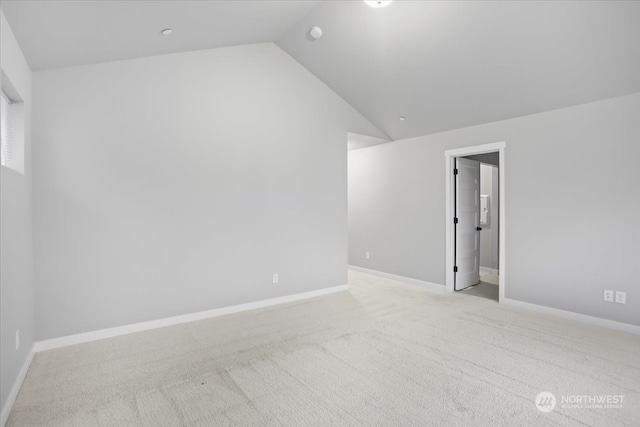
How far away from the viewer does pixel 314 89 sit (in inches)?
190

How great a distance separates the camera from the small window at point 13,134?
2.65m

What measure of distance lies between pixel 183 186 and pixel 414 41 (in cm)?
290

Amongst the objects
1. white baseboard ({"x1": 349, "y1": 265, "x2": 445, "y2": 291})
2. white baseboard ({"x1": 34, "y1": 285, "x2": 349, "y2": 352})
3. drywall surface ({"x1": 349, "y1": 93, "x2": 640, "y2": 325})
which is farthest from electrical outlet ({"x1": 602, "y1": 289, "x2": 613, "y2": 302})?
white baseboard ({"x1": 34, "y1": 285, "x2": 349, "y2": 352})

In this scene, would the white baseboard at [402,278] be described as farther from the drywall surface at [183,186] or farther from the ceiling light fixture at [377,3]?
the ceiling light fixture at [377,3]

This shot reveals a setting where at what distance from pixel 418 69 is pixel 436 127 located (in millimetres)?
1251

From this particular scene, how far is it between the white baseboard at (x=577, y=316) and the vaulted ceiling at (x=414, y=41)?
229 centimetres

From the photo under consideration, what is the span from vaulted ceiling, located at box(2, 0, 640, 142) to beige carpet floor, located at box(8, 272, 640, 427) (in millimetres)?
2515

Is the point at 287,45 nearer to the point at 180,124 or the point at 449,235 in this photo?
the point at 180,124

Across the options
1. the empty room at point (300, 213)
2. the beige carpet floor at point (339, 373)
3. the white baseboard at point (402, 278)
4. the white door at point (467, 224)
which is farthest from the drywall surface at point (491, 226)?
the beige carpet floor at point (339, 373)

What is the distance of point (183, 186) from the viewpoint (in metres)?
3.78

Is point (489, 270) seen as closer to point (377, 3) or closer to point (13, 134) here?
point (377, 3)

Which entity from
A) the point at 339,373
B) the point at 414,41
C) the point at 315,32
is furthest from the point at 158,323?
the point at 414,41

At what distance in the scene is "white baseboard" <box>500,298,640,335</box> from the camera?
11.2 feet

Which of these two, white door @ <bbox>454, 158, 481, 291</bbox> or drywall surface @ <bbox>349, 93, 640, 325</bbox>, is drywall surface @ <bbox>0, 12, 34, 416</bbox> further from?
Answer: white door @ <bbox>454, 158, 481, 291</bbox>
